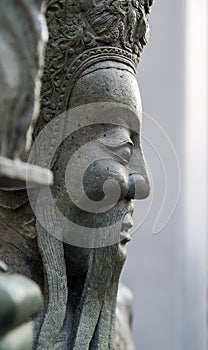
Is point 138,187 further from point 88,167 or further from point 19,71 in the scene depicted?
point 19,71

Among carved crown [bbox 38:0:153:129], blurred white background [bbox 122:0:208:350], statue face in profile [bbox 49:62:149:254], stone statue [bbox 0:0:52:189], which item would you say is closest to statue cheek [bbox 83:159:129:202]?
statue face in profile [bbox 49:62:149:254]

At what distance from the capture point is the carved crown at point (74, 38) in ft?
5.08

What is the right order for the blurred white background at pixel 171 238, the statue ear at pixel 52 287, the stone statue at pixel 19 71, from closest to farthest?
the stone statue at pixel 19 71, the statue ear at pixel 52 287, the blurred white background at pixel 171 238

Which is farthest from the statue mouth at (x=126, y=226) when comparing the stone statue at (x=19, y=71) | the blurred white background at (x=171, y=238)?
the blurred white background at (x=171, y=238)

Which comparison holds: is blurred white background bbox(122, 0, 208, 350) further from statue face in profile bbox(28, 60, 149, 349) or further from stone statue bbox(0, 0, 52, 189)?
stone statue bbox(0, 0, 52, 189)

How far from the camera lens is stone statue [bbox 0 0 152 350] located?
5.09 ft

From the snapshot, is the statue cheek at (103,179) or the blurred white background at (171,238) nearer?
the statue cheek at (103,179)

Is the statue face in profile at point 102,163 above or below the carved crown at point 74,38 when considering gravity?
below

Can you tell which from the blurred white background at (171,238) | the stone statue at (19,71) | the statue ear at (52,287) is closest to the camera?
the stone statue at (19,71)

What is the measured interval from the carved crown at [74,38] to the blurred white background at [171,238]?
6.97 feet

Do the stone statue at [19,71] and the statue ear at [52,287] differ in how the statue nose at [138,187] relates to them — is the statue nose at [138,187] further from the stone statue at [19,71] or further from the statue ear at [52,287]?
the stone statue at [19,71]

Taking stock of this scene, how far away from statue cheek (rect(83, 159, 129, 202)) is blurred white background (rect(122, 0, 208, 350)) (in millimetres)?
2098

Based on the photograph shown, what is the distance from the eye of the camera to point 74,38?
1.55 m

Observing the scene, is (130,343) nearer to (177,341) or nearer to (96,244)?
(96,244)
